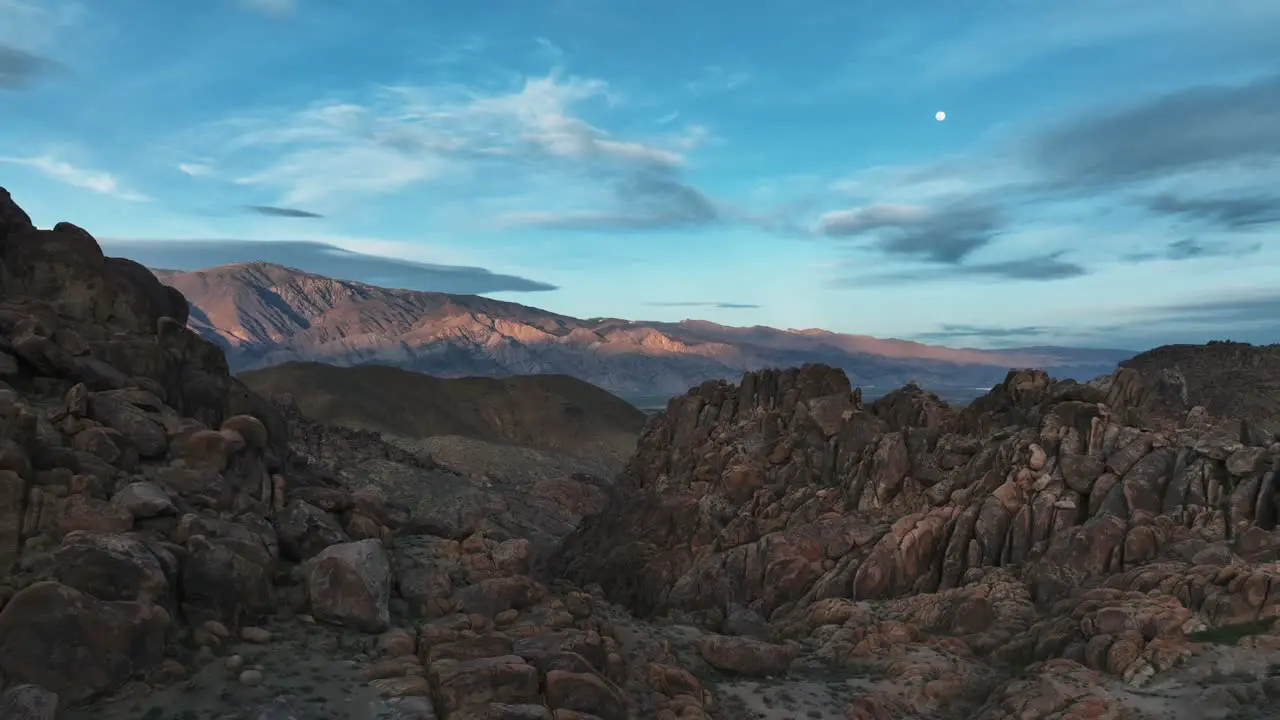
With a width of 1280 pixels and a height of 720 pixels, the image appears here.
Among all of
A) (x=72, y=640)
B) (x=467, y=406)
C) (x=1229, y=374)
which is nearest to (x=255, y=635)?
(x=72, y=640)

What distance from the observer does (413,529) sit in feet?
86.1

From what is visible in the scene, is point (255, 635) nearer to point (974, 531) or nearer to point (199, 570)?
point (199, 570)

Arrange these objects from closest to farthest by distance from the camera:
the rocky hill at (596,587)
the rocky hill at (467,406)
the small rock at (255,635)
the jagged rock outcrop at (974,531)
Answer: the rocky hill at (596,587) → the small rock at (255,635) → the jagged rock outcrop at (974,531) → the rocky hill at (467,406)

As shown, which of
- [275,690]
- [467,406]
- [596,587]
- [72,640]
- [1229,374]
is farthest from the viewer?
[467,406]

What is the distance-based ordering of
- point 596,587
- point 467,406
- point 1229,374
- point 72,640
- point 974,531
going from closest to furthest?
1. point 72,640
2. point 974,531
3. point 596,587
4. point 1229,374
5. point 467,406

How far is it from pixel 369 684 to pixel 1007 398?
3225cm

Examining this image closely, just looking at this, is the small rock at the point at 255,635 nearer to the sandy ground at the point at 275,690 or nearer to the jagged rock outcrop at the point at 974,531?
the sandy ground at the point at 275,690

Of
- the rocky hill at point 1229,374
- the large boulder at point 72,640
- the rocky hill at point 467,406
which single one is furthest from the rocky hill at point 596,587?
the rocky hill at point 467,406

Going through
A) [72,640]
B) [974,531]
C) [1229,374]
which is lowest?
[974,531]

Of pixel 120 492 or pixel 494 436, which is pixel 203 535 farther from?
pixel 494 436

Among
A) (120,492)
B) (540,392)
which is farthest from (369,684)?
(540,392)

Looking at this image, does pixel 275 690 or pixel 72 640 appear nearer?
pixel 72 640

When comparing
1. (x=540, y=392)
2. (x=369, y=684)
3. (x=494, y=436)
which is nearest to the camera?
(x=369, y=684)

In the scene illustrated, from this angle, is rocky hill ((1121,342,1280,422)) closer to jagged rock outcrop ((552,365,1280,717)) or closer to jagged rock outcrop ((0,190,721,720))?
jagged rock outcrop ((552,365,1280,717))
